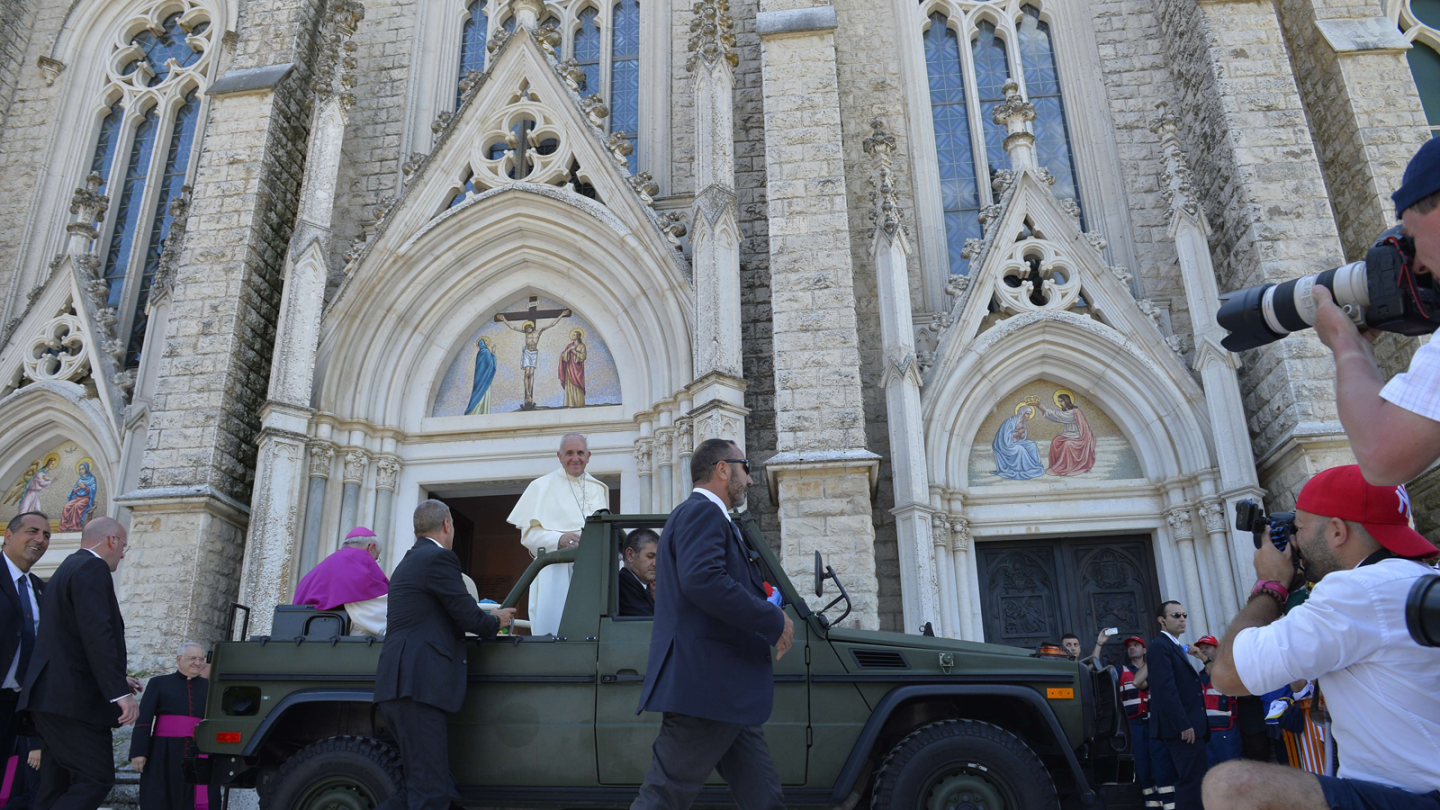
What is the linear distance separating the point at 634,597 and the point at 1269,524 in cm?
295

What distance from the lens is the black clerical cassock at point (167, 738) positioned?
21.7 feet

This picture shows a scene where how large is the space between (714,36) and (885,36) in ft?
8.83

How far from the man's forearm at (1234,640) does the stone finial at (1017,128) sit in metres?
8.42

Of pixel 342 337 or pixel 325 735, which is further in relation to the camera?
pixel 342 337

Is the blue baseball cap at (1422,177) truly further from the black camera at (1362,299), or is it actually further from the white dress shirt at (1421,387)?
the white dress shirt at (1421,387)

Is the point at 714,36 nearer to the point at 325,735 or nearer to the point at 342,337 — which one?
the point at 342,337

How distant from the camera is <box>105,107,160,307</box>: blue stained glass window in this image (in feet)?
40.1

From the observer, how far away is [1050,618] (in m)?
9.28

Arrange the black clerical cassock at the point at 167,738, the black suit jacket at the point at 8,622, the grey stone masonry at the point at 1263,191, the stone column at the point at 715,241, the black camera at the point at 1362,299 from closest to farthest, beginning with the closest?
the black camera at the point at 1362,299
the black suit jacket at the point at 8,622
the black clerical cassock at the point at 167,738
the grey stone masonry at the point at 1263,191
the stone column at the point at 715,241

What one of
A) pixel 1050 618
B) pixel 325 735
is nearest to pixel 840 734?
pixel 325 735

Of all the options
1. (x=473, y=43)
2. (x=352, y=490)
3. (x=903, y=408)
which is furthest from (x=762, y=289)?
(x=473, y=43)

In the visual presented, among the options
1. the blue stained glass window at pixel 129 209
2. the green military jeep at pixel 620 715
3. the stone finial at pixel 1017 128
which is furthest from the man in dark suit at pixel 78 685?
the stone finial at pixel 1017 128

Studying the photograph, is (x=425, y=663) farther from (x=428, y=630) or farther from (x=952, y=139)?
(x=952, y=139)

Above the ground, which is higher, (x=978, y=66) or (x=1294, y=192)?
(x=978, y=66)
